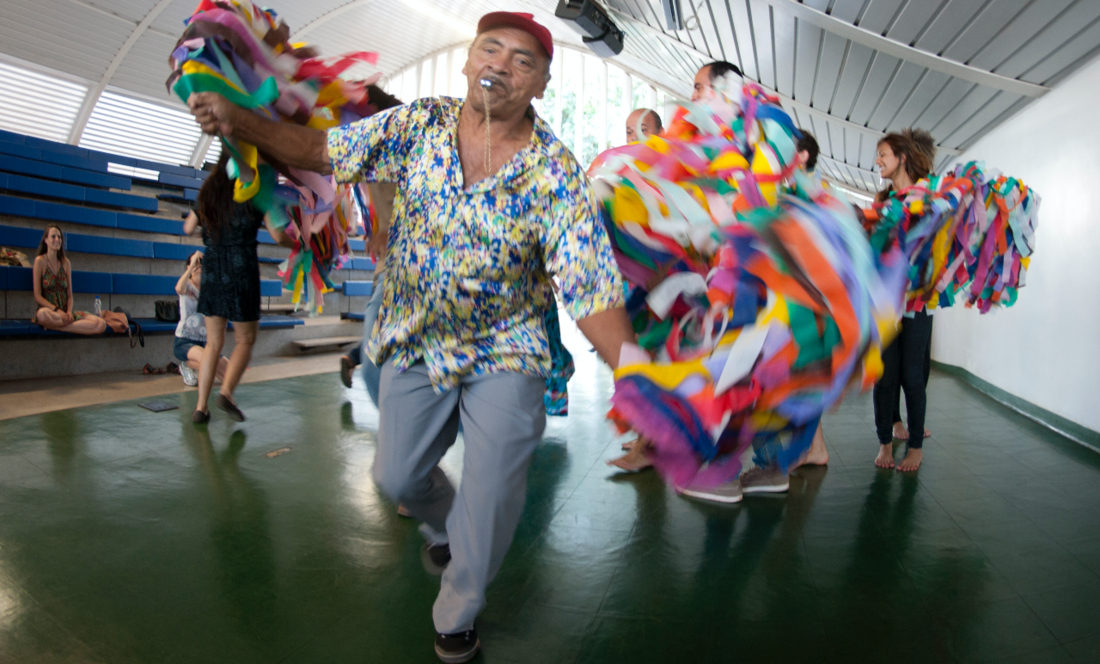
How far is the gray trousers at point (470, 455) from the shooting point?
1.75m

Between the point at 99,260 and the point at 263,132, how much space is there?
23.3 ft

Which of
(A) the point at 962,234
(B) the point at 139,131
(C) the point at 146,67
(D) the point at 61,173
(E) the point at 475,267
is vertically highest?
(C) the point at 146,67

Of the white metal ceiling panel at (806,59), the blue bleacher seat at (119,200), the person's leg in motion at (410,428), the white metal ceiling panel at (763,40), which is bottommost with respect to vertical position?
the person's leg in motion at (410,428)

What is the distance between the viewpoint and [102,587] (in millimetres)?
2152

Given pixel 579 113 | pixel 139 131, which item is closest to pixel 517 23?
pixel 579 113

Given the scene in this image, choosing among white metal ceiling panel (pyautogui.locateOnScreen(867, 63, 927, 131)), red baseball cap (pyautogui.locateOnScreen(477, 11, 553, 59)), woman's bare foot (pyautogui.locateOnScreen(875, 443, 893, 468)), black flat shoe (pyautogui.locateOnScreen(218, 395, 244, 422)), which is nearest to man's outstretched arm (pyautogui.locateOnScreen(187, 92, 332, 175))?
red baseball cap (pyautogui.locateOnScreen(477, 11, 553, 59))

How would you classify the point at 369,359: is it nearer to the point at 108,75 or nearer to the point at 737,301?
the point at 737,301

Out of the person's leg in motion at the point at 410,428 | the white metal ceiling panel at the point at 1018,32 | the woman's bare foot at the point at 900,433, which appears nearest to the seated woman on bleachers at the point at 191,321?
the person's leg in motion at the point at 410,428

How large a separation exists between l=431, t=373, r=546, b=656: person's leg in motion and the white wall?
15.3 ft

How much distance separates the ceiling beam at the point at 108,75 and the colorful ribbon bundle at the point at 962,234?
56.6 feet

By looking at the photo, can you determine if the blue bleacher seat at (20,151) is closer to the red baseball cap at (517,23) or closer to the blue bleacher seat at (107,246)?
the blue bleacher seat at (107,246)

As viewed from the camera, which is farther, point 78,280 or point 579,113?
point 579,113

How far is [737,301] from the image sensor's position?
150 cm

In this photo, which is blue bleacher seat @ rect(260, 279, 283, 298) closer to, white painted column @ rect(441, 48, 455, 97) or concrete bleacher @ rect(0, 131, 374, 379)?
concrete bleacher @ rect(0, 131, 374, 379)
